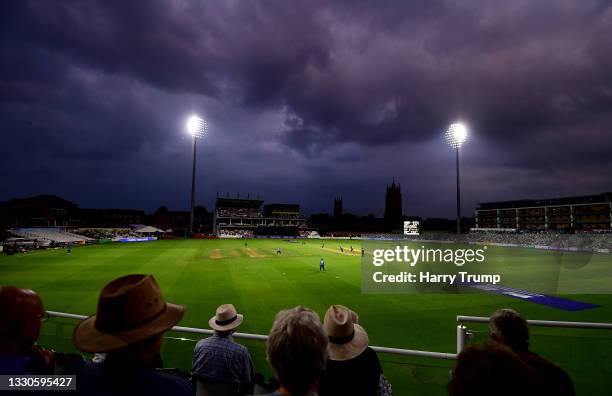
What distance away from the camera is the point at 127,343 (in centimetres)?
190

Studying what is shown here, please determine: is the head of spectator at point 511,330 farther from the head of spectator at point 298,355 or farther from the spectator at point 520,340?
the head of spectator at point 298,355

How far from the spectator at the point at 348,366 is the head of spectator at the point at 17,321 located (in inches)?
90.4

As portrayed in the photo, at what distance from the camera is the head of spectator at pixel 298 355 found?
1747 millimetres

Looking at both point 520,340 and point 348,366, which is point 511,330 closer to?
point 520,340

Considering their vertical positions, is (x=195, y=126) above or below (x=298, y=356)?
above

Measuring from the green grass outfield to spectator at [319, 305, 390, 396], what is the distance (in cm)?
176

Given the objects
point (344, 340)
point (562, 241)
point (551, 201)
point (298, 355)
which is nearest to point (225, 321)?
point (344, 340)

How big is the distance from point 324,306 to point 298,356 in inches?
535

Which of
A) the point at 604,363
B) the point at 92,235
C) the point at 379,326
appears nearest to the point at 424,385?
the point at 604,363

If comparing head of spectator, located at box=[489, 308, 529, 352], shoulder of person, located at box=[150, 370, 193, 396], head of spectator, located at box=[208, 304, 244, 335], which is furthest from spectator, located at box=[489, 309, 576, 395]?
head of spectator, located at box=[208, 304, 244, 335]

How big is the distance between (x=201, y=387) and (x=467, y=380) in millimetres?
3716

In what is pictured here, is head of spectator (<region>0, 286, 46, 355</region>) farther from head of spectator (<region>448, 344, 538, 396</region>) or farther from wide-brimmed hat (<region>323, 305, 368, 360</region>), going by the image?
head of spectator (<region>448, 344, 538, 396</region>)

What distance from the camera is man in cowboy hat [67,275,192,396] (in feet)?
6.04

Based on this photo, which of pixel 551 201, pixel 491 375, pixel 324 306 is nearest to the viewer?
pixel 491 375
